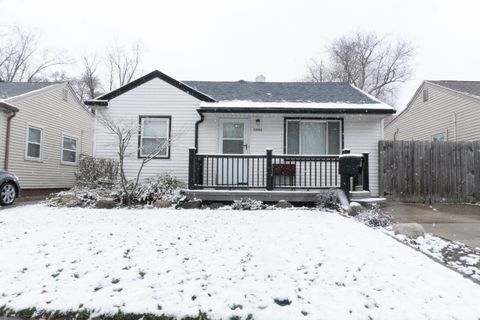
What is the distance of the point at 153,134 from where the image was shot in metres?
10.4

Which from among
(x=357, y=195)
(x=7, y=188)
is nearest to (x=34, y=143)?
(x=7, y=188)

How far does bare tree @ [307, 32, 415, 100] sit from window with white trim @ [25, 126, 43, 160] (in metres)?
25.7

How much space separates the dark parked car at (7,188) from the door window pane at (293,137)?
314 inches

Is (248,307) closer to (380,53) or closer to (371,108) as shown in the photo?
(371,108)

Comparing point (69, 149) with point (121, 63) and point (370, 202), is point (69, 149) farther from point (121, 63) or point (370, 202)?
point (121, 63)

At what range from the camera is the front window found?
33.8ft

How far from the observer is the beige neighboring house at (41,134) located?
11391 millimetres

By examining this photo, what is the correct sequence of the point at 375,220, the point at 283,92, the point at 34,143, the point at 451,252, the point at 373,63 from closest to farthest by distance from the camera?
the point at 451,252
the point at 375,220
the point at 283,92
the point at 34,143
the point at 373,63

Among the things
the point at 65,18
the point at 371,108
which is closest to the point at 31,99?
the point at 371,108

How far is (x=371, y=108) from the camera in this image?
9.63 metres

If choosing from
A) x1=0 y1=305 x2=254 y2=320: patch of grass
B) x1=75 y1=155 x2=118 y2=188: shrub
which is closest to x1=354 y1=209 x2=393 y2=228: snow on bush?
x1=0 y1=305 x2=254 y2=320: patch of grass

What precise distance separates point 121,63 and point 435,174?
34.1m

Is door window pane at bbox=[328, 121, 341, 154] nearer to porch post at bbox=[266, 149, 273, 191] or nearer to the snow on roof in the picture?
the snow on roof

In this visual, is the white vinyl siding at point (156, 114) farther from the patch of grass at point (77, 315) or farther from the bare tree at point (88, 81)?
the bare tree at point (88, 81)
